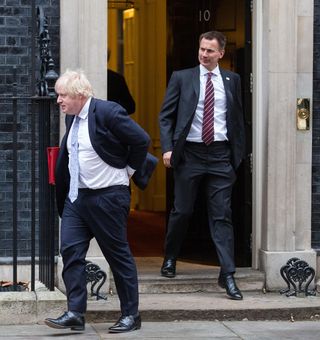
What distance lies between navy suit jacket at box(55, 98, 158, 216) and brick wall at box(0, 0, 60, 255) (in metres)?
1.19

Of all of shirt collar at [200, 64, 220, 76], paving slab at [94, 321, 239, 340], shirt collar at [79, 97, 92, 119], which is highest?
shirt collar at [200, 64, 220, 76]

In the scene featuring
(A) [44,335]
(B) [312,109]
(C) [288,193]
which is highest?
(B) [312,109]

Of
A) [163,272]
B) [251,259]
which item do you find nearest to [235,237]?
[251,259]

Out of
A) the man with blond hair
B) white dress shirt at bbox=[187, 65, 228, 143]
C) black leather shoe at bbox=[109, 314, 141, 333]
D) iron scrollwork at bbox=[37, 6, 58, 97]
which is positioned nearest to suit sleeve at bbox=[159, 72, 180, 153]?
white dress shirt at bbox=[187, 65, 228, 143]

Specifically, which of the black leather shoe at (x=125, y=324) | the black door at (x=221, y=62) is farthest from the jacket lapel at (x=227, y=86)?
the black leather shoe at (x=125, y=324)

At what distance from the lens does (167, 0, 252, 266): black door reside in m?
9.11

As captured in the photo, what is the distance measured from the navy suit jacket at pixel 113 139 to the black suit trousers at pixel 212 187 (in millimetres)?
1106

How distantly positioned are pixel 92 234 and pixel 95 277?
110cm

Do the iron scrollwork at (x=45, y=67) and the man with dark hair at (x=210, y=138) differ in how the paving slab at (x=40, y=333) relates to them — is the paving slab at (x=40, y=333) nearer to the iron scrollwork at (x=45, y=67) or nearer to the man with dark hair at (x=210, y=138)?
the man with dark hair at (x=210, y=138)

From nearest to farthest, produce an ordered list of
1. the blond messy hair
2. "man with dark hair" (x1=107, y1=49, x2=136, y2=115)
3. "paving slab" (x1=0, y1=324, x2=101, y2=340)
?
the blond messy hair, "paving slab" (x1=0, y1=324, x2=101, y2=340), "man with dark hair" (x1=107, y1=49, x2=136, y2=115)

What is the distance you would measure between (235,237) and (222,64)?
1412mm

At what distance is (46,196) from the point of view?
7.78m

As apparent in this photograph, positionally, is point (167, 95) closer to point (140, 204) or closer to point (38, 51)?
point (38, 51)

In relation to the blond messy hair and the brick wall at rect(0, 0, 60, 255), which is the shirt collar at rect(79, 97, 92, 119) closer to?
the blond messy hair
